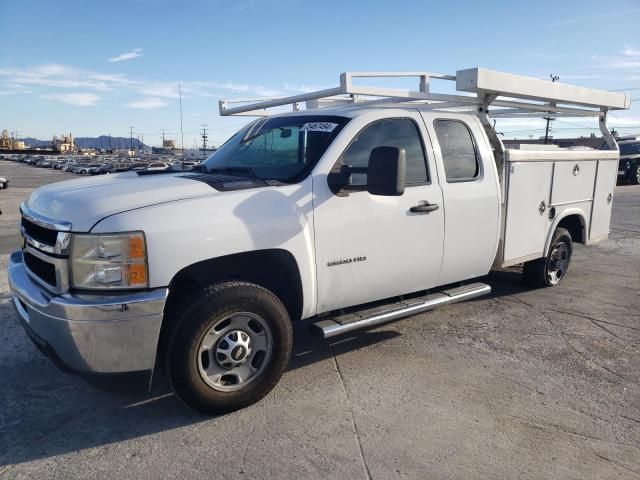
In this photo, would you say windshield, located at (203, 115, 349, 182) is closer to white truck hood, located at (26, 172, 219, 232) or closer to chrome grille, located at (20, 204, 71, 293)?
white truck hood, located at (26, 172, 219, 232)

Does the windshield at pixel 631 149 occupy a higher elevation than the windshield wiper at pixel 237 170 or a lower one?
higher

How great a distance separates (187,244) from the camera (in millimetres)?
2992

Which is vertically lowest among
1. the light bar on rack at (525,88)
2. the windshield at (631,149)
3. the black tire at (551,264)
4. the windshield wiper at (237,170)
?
the black tire at (551,264)

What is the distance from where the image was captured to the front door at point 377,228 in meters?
3.63

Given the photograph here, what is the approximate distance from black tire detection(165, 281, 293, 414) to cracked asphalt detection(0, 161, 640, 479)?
139 mm

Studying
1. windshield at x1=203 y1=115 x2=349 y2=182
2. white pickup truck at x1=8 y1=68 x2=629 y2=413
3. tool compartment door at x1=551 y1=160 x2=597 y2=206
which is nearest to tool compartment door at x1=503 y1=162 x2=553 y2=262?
white pickup truck at x1=8 y1=68 x2=629 y2=413

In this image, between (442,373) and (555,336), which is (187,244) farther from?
(555,336)

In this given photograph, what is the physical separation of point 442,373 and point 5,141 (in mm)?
168683

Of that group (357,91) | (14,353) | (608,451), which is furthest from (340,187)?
(14,353)

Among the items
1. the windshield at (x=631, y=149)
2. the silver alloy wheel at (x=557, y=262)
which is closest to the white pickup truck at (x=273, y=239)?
the silver alloy wheel at (x=557, y=262)

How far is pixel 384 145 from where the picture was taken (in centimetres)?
405

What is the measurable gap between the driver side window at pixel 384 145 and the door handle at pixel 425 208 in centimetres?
18

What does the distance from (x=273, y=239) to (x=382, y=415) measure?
1347mm

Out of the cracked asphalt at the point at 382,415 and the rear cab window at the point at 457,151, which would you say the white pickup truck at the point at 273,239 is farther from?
the cracked asphalt at the point at 382,415
